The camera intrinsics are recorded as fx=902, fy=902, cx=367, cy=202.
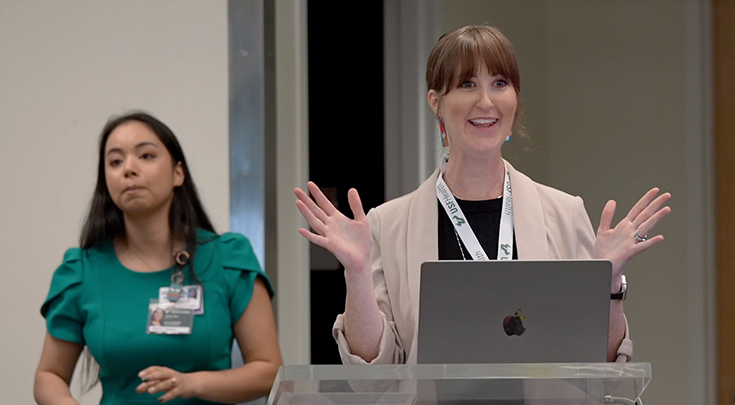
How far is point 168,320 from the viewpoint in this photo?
248 centimetres

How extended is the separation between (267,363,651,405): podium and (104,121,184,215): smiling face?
1.60 meters

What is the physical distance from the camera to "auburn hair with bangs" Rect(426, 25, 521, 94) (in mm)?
1908

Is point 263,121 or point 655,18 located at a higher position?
point 655,18

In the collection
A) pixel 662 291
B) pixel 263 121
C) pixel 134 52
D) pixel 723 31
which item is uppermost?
pixel 723 31

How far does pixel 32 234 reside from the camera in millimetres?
3439

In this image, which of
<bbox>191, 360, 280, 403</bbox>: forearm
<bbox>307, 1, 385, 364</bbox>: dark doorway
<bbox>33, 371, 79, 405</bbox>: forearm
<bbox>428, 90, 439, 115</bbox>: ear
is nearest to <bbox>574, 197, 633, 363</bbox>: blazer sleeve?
<bbox>428, 90, 439, 115</bbox>: ear

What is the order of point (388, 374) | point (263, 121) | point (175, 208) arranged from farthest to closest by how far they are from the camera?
point (263, 121), point (175, 208), point (388, 374)

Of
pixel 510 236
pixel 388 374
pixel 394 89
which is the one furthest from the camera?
pixel 394 89

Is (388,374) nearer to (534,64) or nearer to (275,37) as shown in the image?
(275,37)

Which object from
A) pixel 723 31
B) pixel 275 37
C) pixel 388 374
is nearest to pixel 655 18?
pixel 723 31

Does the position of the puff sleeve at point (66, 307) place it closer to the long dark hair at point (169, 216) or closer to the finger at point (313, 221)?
the long dark hair at point (169, 216)

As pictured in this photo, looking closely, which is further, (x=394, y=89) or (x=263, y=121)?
(x=394, y=89)

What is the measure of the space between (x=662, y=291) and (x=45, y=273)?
11.0 feet

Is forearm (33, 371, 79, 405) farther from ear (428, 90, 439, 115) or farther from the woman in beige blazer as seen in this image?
ear (428, 90, 439, 115)
